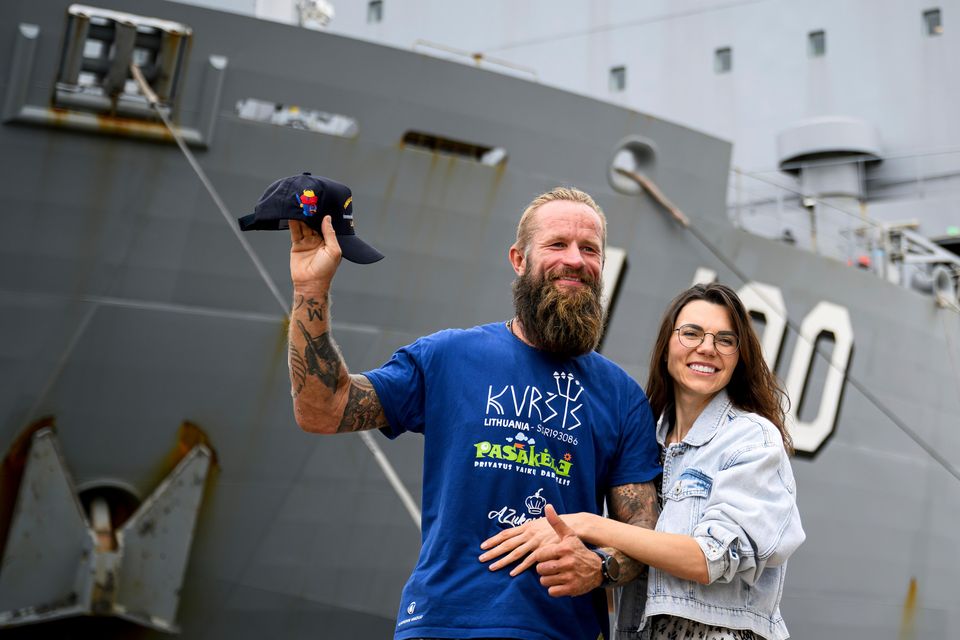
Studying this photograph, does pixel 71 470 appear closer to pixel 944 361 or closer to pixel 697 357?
pixel 697 357

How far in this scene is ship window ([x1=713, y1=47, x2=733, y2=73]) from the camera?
40.1 feet

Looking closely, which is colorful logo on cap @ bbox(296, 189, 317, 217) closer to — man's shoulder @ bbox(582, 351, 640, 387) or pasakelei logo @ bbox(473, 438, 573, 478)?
pasakelei logo @ bbox(473, 438, 573, 478)

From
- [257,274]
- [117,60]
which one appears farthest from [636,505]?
[117,60]

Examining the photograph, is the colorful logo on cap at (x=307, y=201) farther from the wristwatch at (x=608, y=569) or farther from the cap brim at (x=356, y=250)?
the wristwatch at (x=608, y=569)

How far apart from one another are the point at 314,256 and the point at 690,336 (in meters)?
0.91

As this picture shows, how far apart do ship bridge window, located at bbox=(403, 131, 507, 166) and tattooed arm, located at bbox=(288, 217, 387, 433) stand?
3842mm

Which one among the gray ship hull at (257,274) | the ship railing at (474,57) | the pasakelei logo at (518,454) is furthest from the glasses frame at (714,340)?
the ship railing at (474,57)

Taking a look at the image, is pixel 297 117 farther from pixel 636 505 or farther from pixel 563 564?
pixel 563 564

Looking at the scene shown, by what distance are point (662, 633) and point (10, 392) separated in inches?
154

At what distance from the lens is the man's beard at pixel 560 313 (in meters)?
2.28

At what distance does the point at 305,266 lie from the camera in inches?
82.0

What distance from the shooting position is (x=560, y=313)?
89.8 inches

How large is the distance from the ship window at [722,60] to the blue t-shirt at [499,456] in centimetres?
1062

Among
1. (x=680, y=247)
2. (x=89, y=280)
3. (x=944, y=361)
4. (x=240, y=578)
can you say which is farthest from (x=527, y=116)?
(x=944, y=361)
